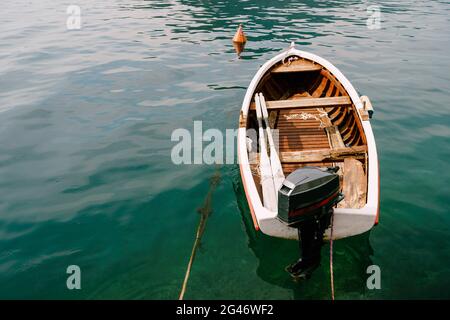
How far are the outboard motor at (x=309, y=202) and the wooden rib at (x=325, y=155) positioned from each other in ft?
8.56

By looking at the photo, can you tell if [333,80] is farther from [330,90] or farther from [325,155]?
[325,155]

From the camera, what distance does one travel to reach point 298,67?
35.5ft

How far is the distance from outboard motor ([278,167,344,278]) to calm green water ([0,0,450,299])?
4.11 feet

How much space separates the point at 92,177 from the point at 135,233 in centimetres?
258

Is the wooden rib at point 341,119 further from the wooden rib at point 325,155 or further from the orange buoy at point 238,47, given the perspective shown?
the orange buoy at point 238,47

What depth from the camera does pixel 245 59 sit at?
17.2 m

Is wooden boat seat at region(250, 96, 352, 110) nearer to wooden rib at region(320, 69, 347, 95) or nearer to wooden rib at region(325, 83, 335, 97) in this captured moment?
wooden rib at region(320, 69, 347, 95)

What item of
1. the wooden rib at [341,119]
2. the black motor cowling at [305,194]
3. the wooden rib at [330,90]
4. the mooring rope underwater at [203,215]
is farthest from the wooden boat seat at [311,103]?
the black motor cowling at [305,194]

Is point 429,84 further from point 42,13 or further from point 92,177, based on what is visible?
point 42,13

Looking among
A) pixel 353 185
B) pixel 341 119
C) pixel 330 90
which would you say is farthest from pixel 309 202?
pixel 330 90

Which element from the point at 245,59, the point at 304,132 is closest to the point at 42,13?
the point at 245,59

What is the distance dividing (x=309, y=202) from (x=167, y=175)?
493 cm

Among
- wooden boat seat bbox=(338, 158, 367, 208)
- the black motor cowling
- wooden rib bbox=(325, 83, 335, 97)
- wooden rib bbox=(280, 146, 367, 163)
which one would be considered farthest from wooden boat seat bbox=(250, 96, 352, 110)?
the black motor cowling

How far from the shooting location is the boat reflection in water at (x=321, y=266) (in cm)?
508
